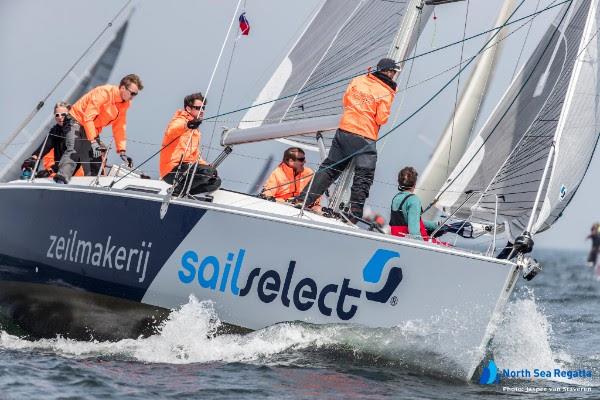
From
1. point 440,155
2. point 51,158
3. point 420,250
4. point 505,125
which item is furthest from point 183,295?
point 440,155

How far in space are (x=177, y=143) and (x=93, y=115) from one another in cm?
93

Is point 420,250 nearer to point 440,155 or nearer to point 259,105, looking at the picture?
point 259,105

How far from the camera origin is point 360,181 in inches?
322

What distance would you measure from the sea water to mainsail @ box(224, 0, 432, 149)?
1.91 m

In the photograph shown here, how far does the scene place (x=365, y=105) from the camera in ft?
26.9

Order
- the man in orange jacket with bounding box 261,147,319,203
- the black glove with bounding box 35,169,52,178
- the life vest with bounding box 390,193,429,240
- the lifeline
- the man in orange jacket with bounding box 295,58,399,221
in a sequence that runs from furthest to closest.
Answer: the black glove with bounding box 35,169,52,178 → the man in orange jacket with bounding box 261,147,319,203 → the man in orange jacket with bounding box 295,58,399,221 → the lifeline → the life vest with bounding box 390,193,429,240

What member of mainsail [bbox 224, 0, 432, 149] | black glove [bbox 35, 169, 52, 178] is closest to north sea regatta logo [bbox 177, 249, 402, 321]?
mainsail [bbox 224, 0, 432, 149]

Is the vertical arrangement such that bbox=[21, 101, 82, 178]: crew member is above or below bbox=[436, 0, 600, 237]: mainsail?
below

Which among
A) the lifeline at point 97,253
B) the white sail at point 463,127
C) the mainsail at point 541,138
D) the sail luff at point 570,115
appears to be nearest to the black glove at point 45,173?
the lifeline at point 97,253

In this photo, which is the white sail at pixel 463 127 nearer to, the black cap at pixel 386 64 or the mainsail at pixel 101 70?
the black cap at pixel 386 64

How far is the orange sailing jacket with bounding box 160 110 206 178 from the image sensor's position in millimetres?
8680

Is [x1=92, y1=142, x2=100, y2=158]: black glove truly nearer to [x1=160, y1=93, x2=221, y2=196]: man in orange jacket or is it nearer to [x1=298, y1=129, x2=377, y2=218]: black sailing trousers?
[x1=160, y1=93, x2=221, y2=196]: man in orange jacket

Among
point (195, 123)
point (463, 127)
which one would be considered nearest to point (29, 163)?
point (195, 123)

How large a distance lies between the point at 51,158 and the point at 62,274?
64.7 inches
